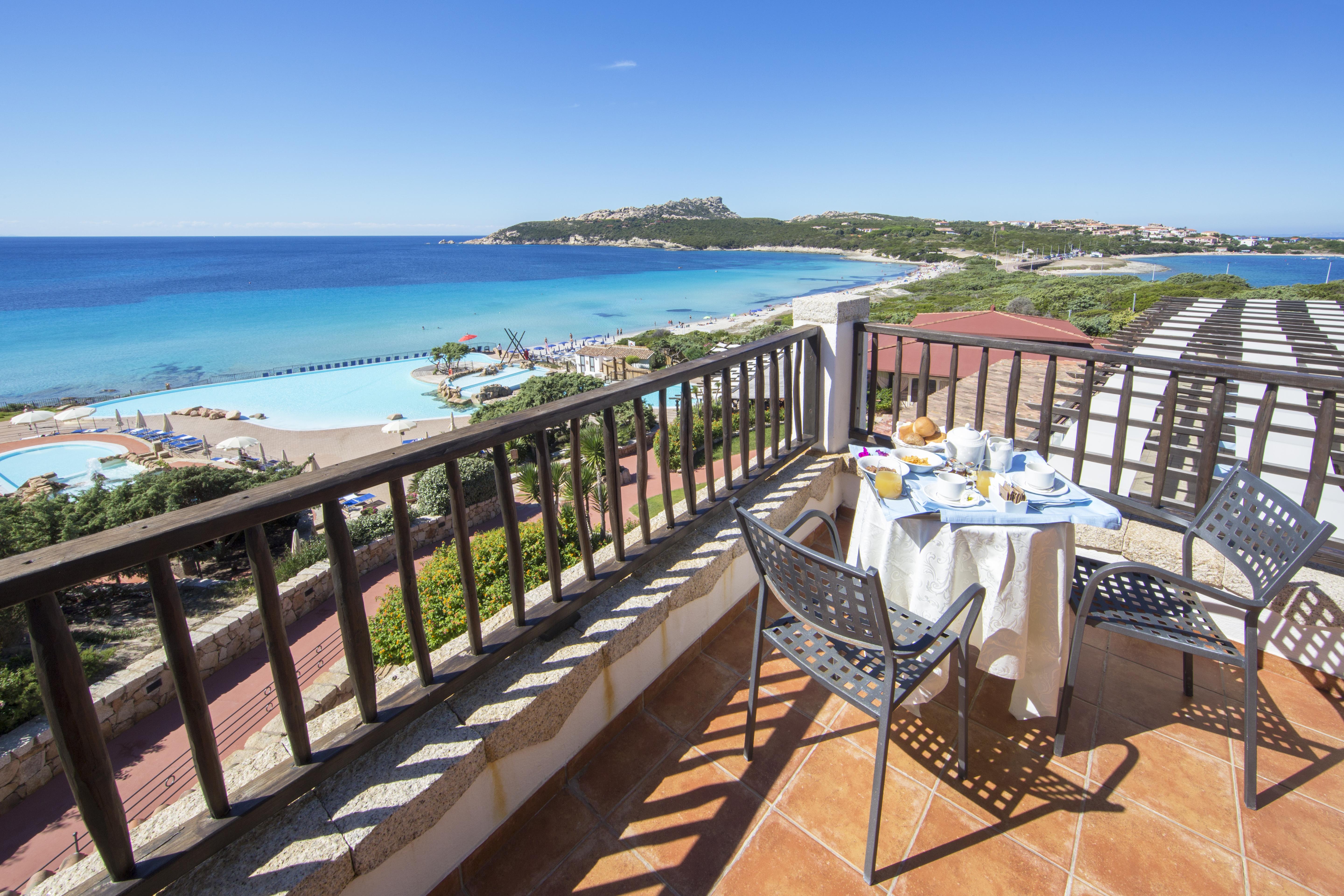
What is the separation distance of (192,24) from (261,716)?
229 feet

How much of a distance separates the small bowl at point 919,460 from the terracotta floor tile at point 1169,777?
3.61 ft

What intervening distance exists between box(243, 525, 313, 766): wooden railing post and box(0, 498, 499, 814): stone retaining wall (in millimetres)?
3368

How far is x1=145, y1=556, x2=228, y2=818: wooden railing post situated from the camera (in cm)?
109

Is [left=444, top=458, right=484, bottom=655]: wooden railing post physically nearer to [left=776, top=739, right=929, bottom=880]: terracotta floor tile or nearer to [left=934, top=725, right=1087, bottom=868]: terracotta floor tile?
[left=776, top=739, right=929, bottom=880]: terracotta floor tile

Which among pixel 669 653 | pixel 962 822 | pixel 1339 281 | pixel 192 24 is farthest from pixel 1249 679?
pixel 192 24

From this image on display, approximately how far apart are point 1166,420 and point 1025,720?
1551 millimetres

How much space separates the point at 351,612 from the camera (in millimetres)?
1447

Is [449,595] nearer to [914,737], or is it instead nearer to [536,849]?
[536,849]

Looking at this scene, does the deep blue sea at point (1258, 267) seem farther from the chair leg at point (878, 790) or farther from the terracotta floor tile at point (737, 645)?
the chair leg at point (878, 790)

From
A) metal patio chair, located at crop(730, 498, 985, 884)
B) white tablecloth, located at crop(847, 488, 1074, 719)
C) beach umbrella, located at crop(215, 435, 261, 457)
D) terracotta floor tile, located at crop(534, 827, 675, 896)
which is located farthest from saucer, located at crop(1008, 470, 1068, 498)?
beach umbrella, located at crop(215, 435, 261, 457)

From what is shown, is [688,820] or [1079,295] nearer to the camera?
[688,820]

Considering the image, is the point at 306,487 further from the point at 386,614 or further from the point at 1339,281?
the point at 1339,281

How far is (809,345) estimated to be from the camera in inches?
138

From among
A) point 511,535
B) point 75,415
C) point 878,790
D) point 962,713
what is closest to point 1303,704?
point 962,713
